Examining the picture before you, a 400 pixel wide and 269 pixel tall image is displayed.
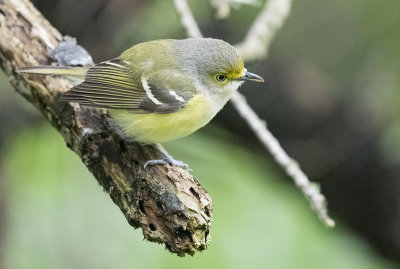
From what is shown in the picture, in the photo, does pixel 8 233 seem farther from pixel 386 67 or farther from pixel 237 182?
pixel 386 67

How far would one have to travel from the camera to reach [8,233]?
438 cm

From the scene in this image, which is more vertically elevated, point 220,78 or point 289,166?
point 220,78

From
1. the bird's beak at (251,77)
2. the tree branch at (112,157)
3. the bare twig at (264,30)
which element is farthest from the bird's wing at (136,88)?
the bare twig at (264,30)

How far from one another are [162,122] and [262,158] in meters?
1.81

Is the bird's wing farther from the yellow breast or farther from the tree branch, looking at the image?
the tree branch

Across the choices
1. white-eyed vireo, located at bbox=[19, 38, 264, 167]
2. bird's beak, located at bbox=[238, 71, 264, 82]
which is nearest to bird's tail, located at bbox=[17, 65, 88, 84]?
white-eyed vireo, located at bbox=[19, 38, 264, 167]

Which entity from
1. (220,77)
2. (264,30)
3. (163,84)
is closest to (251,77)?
(220,77)

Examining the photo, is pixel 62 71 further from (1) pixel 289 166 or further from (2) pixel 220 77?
(1) pixel 289 166

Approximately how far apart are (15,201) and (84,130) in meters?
1.55

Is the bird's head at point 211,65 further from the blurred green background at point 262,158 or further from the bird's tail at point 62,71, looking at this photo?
the blurred green background at point 262,158

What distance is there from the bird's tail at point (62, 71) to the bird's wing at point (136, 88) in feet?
0.17

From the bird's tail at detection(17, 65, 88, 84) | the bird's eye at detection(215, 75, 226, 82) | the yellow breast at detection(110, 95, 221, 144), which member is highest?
the bird's tail at detection(17, 65, 88, 84)

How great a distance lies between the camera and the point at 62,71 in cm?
326

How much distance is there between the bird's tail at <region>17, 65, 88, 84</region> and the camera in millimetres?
3144
